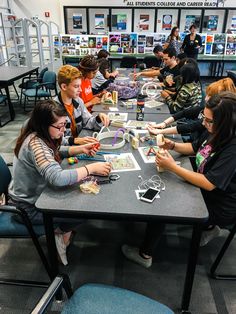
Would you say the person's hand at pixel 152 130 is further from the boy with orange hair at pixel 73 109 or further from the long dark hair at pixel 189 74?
the long dark hair at pixel 189 74

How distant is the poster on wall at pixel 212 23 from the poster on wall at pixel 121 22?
105 inches

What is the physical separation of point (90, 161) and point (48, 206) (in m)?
0.51

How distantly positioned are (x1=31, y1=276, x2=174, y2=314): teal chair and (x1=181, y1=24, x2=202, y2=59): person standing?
710 centimetres

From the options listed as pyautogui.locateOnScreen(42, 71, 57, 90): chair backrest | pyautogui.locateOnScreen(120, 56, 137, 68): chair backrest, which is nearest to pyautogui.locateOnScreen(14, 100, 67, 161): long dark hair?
pyautogui.locateOnScreen(42, 71, 57, 90): chair backrest

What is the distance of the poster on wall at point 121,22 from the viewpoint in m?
8.60

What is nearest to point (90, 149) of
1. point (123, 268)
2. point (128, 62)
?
point (123, 268)

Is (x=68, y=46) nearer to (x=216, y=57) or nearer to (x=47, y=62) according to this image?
(x=47, y=62)

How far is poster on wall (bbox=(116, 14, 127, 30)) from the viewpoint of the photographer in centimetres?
860

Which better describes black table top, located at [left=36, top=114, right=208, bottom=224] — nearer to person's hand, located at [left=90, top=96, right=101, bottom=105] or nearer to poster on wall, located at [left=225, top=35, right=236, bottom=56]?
person's hand, located at [left=90, top=96, right=101, bottom=105]

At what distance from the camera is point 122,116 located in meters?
2.63

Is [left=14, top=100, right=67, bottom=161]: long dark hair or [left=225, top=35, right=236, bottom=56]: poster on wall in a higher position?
[left=225, top=35, right=236, bottom=56]: poster on wall

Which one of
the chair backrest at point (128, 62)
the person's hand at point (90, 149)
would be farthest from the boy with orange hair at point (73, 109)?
the chair backrest at point (128, 62)

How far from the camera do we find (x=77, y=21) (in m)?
8.75

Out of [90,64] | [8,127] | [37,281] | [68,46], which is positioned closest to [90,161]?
[37,281]
